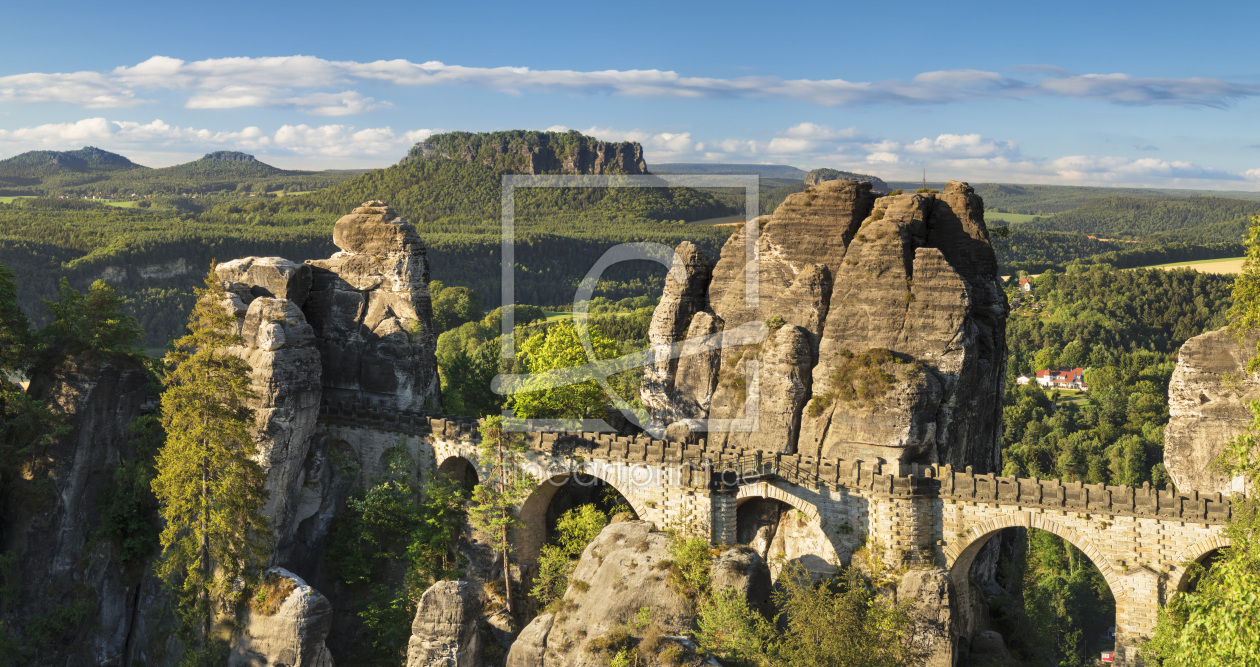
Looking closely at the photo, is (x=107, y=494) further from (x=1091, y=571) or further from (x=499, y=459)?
(x=1091, y=571)

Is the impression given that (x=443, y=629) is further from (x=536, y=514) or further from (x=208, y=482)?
(x=208, y=482)

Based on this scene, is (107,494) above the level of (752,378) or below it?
below

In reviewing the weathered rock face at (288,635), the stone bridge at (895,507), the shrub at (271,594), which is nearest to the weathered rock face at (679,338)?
the stone bridge at (895,507)

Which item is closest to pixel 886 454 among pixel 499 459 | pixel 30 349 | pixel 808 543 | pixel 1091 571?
pixel 808 543

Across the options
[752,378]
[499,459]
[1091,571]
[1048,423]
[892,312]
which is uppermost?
[892,312]

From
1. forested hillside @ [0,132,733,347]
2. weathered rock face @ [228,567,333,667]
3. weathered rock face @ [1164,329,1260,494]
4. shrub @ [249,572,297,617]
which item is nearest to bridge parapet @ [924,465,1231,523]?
weathered rock face @ [1164,329,1260,494]

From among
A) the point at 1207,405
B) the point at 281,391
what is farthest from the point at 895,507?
the point at 281,391

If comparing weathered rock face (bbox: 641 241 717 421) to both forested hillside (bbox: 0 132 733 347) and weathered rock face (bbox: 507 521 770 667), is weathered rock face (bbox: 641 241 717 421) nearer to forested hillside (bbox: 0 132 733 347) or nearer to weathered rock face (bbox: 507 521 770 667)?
weathered rock face (bbox: 507 521 770 667)
